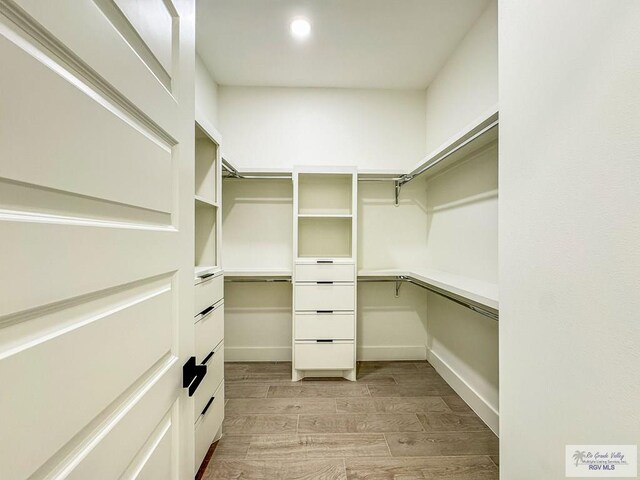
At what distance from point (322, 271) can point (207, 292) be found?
1.02 meters

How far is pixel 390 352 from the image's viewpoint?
2.71 metres

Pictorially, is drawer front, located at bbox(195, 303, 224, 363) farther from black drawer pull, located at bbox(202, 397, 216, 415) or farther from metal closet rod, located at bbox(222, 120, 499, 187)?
metal closet rod, located at bbox(222, 120, 499, 187)

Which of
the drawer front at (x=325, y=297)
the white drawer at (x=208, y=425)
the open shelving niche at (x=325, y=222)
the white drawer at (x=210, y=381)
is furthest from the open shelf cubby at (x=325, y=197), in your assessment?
the white drawer at (x=208, y=425)

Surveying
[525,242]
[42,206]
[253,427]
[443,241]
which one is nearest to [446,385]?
[443,241]

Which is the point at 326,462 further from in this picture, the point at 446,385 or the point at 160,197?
the point at 160,197

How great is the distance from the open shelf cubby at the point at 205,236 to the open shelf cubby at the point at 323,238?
1034 millimetres

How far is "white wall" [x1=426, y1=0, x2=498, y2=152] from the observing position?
1.74 meters

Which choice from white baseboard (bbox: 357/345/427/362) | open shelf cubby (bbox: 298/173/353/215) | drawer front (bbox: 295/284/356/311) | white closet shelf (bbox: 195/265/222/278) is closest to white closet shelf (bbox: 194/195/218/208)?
white closet shelf (bbox: 195/265/222/278)

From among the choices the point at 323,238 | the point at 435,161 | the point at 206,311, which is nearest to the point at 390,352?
the point at 323,238

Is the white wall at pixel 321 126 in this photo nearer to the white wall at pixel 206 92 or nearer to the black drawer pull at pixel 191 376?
the white wall at pixel 206 92

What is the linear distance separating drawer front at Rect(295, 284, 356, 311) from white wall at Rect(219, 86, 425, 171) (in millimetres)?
1144

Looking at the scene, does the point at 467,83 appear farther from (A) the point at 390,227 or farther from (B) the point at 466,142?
(A) the point at 390,227

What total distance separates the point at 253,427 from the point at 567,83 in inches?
82.1

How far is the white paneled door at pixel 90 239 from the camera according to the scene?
281 millimetres
